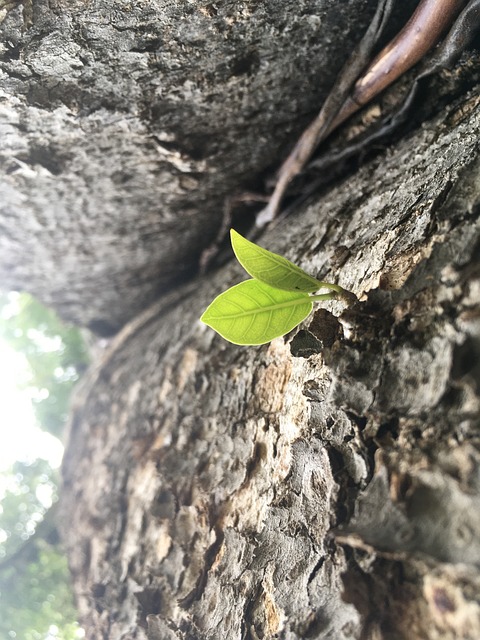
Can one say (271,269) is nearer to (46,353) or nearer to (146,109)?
(146,109)

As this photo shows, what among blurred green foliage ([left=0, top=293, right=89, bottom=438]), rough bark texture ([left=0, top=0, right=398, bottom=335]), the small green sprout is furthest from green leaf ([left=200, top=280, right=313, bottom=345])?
blurred green foliage ([left=0, top=293, right=89, bottom=438])

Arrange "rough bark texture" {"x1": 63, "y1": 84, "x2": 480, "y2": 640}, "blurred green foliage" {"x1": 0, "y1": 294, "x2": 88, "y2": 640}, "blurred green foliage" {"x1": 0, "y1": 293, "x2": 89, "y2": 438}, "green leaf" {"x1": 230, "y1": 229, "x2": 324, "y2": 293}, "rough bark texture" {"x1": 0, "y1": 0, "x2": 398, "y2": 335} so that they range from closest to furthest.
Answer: "rough bark texture" {"x1": 63, "y1": 84, "x2": 480, "y2": 640} < "green leaf" {"x1": 230, "y1": 229, "x2": 324, "y2": 293} < "rough bark texture" {"x1": 0, "y1": 0, "x2": 398, "y2": 335} < "blurred green foliage" {"x1": 0, "y1": 294, "x2": 88, "y2": 640} < "blurred green foliage" {"x1": 0, "y1": 293, "x2": 89, "y2": 438}

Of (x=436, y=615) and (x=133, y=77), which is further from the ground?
(x=133, y=77)

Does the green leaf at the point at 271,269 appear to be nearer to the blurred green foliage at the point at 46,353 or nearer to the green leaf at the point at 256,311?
the green leaf at the point at 256,311

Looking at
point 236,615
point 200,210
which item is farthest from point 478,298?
point 200,210

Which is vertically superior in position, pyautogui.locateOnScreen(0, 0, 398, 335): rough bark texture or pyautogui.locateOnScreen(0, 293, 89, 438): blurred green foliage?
pyautogui.locateOnScreen(0, 0, 398, 335): rough bark texture

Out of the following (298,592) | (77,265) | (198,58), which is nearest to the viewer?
(298,592)

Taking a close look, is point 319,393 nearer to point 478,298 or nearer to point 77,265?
point 478,298

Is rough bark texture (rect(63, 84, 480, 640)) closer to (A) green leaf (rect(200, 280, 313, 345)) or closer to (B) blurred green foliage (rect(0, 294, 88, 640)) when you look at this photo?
(A) green leaf (rect(200, 280, 313, 345))
